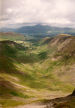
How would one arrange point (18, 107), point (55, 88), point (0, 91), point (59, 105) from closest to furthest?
point (59, 105), point (18, 107), point (0, 91), point (55, 88)

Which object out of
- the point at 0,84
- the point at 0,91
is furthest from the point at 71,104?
the point at 0,84

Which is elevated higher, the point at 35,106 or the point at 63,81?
the point at 63,81

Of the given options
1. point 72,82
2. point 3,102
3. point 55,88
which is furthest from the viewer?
point 72,82

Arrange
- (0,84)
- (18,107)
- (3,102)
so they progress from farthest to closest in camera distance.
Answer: (0,84) → (3,102) → (18,107)

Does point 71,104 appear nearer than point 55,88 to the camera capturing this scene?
Yes

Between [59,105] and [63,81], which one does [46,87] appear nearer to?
[63,81]

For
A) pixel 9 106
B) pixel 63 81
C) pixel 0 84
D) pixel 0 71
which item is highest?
pixel 0 71

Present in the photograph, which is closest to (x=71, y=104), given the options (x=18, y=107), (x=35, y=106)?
(x=35, y=106)

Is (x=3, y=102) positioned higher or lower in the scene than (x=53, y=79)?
lower

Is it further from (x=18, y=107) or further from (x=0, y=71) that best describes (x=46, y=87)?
(x=18, y=107)
